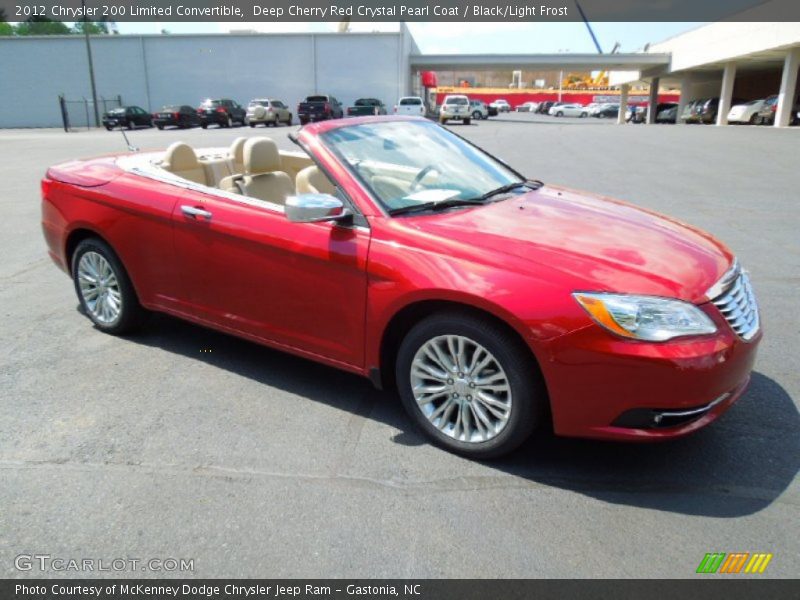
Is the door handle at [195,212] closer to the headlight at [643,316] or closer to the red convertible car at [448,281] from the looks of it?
the red convertible car at [448,281]

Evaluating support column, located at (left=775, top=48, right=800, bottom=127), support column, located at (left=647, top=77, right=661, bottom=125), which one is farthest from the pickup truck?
support column, located at (left=647, top=77, right=661, bottom=125)

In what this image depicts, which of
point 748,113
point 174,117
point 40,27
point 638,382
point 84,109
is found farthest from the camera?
point 40,27

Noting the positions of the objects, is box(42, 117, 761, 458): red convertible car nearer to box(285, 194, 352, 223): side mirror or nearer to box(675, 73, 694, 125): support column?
box(285, 194, 352, 223): side mirror

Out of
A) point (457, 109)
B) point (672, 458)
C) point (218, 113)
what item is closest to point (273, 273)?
point (672, 458)

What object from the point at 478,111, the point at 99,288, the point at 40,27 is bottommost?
the point at 99,288

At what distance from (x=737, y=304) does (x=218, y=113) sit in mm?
40115

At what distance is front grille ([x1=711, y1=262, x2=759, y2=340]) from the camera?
3.01 meters

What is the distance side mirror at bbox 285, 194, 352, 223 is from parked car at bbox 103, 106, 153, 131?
4121 centimetres

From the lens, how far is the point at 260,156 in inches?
186

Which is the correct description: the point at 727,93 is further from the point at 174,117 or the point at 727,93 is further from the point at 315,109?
the point at 174,117

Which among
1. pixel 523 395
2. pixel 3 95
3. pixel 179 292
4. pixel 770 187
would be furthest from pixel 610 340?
pixel 3 95

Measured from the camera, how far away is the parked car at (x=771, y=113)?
3453 centimetres

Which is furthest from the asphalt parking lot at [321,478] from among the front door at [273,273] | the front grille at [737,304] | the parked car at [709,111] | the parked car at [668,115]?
the parked car at [668,115]
